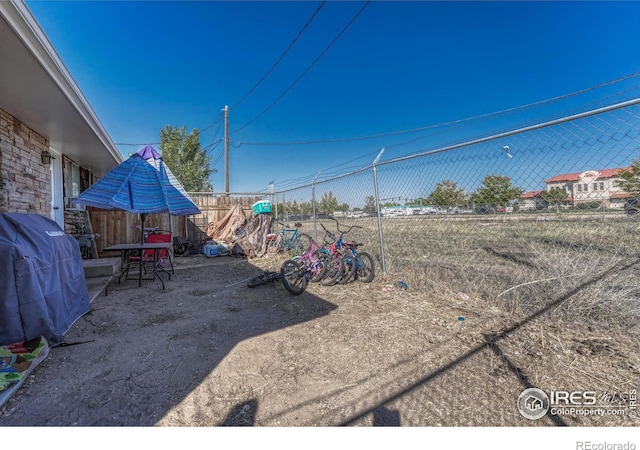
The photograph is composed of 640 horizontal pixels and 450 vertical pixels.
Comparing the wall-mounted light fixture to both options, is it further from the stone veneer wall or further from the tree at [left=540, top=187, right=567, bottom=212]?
the tree at [left=540, top=187, right=567, bottom=212]

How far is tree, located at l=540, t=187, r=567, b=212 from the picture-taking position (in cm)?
236

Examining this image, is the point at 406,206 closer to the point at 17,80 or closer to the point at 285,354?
the point at 285,354

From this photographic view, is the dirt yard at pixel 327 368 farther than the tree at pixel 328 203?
No

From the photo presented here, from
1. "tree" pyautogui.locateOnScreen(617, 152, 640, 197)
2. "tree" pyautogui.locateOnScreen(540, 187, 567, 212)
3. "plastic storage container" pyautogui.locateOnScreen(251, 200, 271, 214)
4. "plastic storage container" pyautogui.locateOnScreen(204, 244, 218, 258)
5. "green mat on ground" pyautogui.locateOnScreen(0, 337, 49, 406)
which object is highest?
"plastic storage container" pyautogui.locateOnScreen(251, 200, 271, 214)

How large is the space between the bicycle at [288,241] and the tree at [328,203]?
1.02 meters

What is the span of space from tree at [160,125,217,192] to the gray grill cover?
1851cm

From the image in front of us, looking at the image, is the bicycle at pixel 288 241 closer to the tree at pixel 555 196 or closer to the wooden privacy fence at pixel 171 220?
the wooden privacy fence at pixel 171 220

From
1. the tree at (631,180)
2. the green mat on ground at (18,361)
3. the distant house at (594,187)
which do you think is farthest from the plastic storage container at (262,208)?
the tree at (631,180)

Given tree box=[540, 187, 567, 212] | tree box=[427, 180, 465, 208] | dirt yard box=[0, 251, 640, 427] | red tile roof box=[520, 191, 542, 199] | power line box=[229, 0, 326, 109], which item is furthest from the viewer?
power line box=[229, 0, 326, 109]

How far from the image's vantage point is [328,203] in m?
6.41

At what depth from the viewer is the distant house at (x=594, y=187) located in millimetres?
2143

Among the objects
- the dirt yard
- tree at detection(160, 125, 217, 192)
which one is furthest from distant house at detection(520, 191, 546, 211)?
tree at detection(160, 125, 217, 192)

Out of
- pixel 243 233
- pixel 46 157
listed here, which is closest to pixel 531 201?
pixel 243 233
